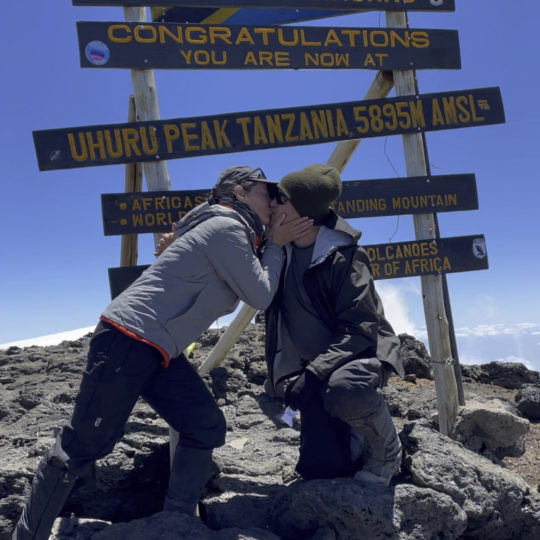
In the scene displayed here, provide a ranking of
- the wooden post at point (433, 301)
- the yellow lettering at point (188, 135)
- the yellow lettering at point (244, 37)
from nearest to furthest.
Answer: the yellow lettering at point (188, 135)
the yellow lettering at point (244, 37)
the wooden post at point (433, 301)

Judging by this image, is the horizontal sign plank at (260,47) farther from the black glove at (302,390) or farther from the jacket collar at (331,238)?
the black glove at (302,390)

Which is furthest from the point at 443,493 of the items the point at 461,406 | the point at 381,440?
the point at 461,406

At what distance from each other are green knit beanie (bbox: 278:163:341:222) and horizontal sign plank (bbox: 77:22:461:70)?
6.36ft

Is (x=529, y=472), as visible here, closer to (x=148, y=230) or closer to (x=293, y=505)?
(x=293, y=505)

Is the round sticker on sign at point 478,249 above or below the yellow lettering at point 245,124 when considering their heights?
below

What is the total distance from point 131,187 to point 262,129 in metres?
1.31

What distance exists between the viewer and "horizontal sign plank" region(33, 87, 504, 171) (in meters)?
4.54

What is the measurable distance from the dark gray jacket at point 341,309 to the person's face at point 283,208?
22 centimetres

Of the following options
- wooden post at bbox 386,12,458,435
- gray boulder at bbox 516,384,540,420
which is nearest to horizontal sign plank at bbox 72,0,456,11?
wooden post at bbox 386,12,458,435

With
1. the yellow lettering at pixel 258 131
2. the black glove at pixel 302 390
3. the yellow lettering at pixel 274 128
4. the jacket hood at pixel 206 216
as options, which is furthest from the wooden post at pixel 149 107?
the black glove at pixel 302 390

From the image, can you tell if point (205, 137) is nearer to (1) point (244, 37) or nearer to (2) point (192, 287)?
(1) point (244, 37)

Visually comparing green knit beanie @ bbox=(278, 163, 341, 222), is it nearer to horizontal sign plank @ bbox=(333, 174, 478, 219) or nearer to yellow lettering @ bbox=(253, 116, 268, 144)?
yellow lettering @ bbox=(253, 116, 268, 144)

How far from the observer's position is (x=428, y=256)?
17.7 feet

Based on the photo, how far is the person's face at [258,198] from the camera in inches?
136
